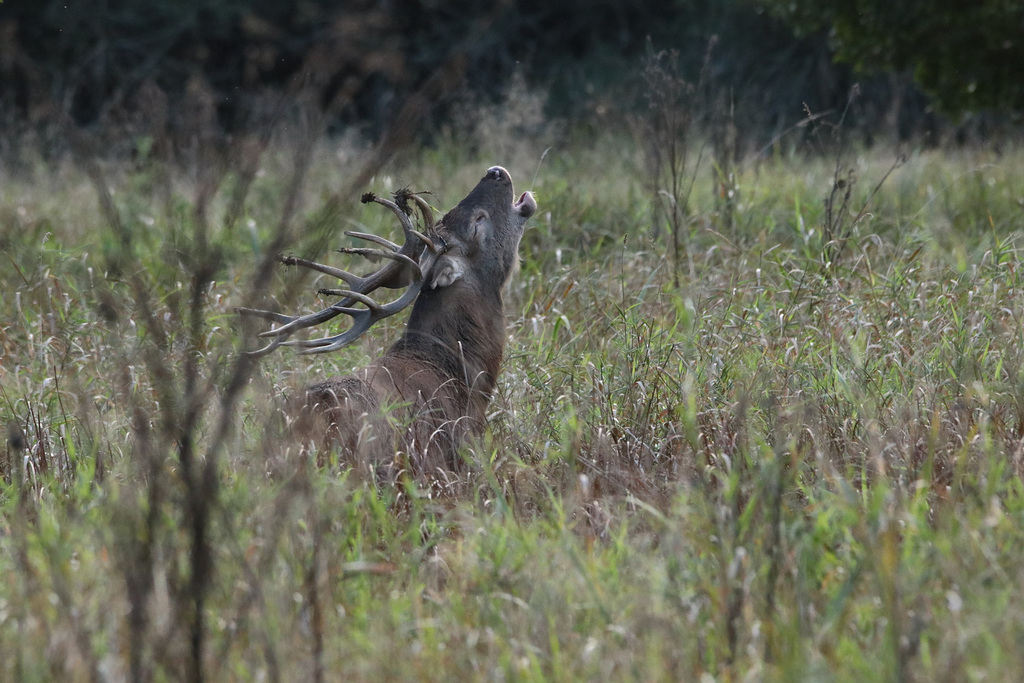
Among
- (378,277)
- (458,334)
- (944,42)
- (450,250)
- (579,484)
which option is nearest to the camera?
(579,484)

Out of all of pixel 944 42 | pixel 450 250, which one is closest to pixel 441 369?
pixel 450 250

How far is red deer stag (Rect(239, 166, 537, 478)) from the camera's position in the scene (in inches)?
156

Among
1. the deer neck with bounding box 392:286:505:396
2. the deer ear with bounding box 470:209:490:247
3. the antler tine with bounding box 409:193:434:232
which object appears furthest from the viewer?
the deer ear with bounding box 470:209:490:247

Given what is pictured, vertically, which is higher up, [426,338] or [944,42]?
[944,42]

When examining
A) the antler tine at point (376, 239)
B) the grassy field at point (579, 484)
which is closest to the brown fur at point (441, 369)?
the grassy field at point (579, 484)

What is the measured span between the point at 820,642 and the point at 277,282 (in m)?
3.99

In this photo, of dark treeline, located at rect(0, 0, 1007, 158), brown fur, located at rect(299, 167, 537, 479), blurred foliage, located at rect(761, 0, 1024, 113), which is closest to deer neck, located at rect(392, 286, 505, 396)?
brown fur, located at rect(299, 167, 537, 479)

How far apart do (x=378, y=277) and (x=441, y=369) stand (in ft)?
1.54

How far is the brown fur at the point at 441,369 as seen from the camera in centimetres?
397

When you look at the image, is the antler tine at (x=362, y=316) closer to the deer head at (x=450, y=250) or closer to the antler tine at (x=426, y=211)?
the deer head at (x=450, y=250)

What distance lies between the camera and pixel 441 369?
4.64 m

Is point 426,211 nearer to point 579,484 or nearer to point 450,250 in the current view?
point 450,250

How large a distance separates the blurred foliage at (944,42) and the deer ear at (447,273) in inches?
176

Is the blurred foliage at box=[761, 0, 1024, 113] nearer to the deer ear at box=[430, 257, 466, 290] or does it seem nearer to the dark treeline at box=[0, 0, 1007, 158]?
the deer ear at box=[430, 257, 466, 290]
